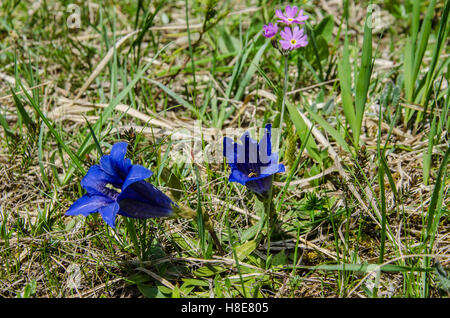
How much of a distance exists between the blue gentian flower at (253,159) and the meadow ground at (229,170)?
164 mm

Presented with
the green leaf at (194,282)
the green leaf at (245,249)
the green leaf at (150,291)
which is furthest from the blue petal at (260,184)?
the green leaf at (150,291)

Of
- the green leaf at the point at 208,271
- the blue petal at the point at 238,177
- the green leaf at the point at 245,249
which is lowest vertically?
the green leaf at the point at 208,271

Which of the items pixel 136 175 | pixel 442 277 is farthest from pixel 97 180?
pixel 442 277

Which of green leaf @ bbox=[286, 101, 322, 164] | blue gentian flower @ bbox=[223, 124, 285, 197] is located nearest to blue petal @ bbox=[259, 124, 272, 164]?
blue gentian flower @ bbox=[223, 124, 285, 197]

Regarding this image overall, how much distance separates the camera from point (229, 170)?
2400 mm

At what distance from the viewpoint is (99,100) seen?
303 cm

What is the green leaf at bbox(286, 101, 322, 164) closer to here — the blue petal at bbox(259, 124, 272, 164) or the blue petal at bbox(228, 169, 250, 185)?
the blue petal at bbox(259, 124, 272, 164)

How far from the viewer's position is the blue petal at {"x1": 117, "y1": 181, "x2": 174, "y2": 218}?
5.48 ft

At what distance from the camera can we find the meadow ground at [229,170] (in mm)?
1875

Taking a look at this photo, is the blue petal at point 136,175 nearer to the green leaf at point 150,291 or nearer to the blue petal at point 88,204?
the blue petal at point 88,204

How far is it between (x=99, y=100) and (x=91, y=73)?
27 cm
